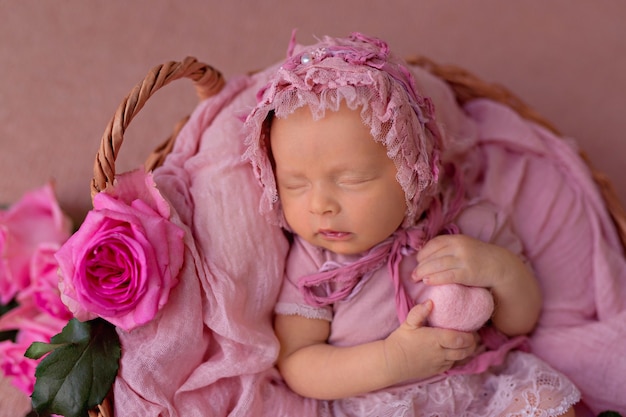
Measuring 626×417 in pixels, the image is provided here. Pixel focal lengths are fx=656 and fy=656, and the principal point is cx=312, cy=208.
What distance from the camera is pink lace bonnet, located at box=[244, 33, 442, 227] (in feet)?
3.29

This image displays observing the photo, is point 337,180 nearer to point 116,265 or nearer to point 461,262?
point 461,262

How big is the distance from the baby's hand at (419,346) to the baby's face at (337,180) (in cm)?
15

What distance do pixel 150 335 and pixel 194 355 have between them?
83mm

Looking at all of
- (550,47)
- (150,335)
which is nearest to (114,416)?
(150,335)

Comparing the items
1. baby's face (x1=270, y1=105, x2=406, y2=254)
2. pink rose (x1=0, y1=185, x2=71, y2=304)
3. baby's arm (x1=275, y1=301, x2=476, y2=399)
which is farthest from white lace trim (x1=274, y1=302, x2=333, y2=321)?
pink rose (x1=0, y1=185, x2=71, y2=304)

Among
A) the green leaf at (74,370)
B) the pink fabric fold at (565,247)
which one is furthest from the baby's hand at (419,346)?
the green leaf at (74,370)

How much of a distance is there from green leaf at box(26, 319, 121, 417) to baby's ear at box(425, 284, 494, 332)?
523 millimetres

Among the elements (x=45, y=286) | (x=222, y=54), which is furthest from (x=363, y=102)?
(x=222, y=54)

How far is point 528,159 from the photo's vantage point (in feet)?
4.69

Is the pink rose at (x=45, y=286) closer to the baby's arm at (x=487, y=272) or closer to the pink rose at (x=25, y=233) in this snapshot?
the pink rose at (x=25, y=233)

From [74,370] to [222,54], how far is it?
119 centimetres

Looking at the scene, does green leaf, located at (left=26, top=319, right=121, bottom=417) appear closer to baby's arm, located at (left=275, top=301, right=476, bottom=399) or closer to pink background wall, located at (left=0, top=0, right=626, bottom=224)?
baby's arm, located at (left=275, top=301, right=476, bottom=399)

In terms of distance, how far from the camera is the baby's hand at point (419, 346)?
3.59 feet

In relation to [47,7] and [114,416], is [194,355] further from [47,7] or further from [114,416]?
[47,7]
